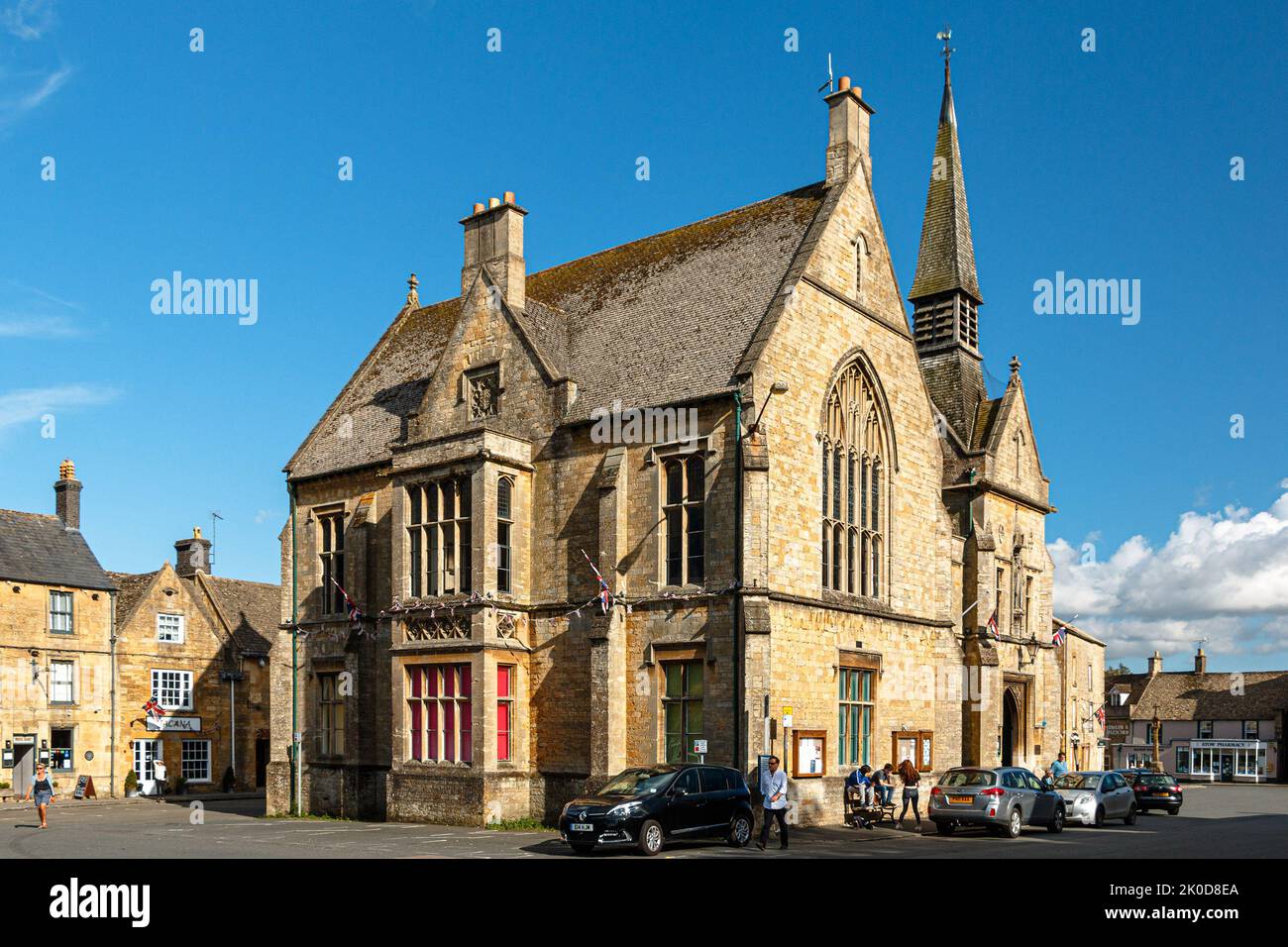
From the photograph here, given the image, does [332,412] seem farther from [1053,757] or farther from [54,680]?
[1053,757]

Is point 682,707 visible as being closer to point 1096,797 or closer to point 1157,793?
point 1096,797

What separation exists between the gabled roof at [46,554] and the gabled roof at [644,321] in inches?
707

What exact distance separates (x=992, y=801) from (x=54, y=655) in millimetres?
38781

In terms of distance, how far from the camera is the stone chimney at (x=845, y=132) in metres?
32.0

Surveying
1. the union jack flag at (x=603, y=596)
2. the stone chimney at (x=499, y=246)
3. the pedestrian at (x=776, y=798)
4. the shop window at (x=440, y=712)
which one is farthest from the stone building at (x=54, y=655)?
the pedestrian at (x=776, y=798)

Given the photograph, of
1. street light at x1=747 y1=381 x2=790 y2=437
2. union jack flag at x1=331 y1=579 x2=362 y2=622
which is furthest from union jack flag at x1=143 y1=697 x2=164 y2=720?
street light at x1=747 y1=381 x2=790 y2=437

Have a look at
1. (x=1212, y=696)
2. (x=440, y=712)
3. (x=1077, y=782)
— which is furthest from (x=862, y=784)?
(x=1212, y=696)

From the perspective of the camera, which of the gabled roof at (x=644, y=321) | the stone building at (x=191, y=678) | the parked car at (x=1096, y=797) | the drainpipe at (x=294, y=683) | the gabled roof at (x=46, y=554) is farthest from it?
the stone building at (x=191, y=678)

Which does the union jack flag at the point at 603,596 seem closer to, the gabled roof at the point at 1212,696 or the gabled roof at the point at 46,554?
the gabled roof at the point at 46,554

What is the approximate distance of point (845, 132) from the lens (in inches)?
1265

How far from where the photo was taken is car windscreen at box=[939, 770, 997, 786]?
27094 millimetres

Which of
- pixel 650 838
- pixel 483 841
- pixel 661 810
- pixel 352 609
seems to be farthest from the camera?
pixel 352 609

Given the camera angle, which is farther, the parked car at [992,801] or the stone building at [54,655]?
the stone building at [54,655]
